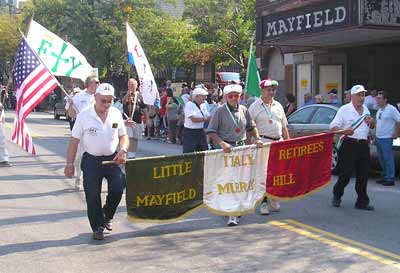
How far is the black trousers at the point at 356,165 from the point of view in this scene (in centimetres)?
877

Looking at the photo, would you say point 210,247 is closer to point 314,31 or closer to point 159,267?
point 159,267

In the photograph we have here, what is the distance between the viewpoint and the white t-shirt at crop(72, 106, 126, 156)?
6.84 metres

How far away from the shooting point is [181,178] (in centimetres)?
746

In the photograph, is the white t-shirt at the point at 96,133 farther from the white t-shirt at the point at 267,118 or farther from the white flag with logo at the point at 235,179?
the white t-shirt at the point at 267,118

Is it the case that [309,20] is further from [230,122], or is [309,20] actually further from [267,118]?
[230,122]

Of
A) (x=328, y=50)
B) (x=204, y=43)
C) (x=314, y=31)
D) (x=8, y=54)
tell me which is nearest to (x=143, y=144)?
(x=314, y=31)

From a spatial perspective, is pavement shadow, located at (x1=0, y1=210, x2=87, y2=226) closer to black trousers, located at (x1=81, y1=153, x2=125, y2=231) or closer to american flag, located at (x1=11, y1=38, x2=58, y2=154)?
american flag, located at (x1=11, y1=38, x2=58, y2=154)

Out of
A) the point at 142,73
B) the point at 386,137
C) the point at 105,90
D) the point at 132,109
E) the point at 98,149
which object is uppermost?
the point at 142,73

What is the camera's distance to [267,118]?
838cm

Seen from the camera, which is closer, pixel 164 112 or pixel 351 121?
pixel 351 121

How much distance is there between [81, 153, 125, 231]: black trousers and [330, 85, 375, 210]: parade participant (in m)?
3.47

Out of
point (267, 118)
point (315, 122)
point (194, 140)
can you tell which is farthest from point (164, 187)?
point (315, 122)

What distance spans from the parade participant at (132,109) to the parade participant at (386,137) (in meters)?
4.41

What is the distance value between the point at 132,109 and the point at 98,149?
4.30 meters
